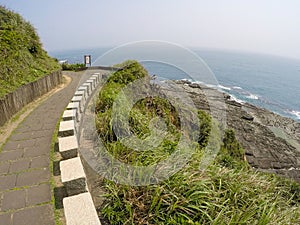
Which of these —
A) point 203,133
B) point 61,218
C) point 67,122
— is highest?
point 67,122

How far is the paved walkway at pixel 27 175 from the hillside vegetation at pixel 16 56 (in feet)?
5.18

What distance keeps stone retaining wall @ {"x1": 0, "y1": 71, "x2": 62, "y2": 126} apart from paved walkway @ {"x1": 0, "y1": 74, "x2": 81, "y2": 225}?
50cm

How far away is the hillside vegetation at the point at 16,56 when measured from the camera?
663 centimetres

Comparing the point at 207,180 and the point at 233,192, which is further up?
the point at 207,180

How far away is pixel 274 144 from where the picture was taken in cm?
1959

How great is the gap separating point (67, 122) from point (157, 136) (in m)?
1.86

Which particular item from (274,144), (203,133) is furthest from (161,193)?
(274,144)

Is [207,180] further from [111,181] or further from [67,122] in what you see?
[67,122]

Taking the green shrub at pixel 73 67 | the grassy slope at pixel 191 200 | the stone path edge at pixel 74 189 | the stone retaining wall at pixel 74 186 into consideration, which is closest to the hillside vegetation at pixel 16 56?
the stone retaining wall at pixel 74 186

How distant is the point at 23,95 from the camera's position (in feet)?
21.9

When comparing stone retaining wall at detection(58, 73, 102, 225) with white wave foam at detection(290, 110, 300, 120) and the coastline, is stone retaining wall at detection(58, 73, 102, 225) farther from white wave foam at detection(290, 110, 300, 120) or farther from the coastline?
white wave foam at detection(290, 110, 300, 120)

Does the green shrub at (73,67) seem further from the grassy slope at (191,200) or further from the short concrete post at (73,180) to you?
the short concrete post at (73,180)

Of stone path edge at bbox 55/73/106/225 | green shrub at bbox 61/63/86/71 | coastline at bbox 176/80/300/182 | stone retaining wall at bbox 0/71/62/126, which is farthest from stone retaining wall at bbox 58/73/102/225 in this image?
green shrub at bbox 61/63/86/71

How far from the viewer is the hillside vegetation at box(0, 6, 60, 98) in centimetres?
663
